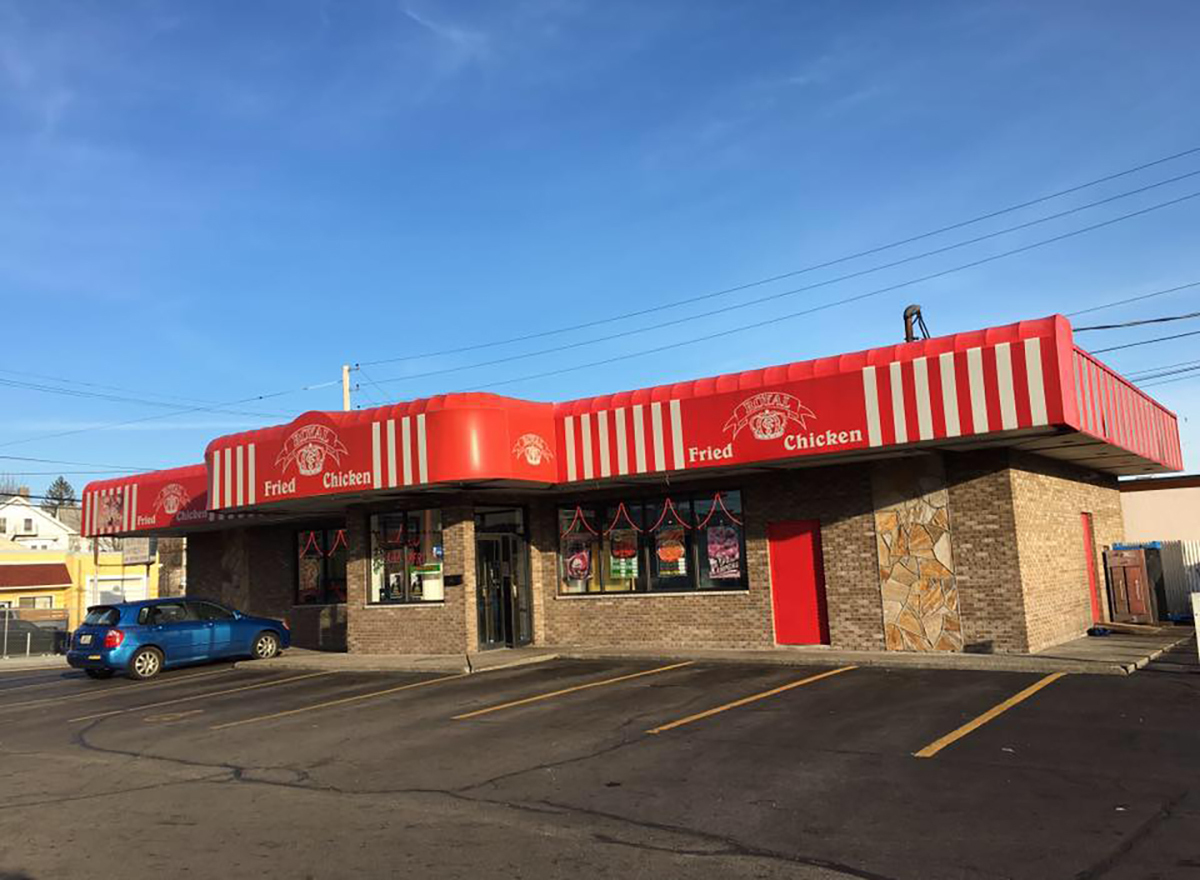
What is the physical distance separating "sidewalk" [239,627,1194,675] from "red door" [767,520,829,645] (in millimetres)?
484

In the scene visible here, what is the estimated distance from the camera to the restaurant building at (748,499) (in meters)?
15.0

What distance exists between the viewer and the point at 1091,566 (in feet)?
65.9

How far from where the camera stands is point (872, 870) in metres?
5.76

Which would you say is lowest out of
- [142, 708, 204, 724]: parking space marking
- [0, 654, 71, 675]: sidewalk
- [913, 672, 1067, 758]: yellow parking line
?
[0, 654, 71, 675]: sidewalk

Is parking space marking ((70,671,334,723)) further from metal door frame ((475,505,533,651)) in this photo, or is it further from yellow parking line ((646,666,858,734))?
yellow parking line ((646,666,858,734))

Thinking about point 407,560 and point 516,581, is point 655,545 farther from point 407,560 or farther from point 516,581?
point 407,560

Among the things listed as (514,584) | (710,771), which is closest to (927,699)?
(710,771)

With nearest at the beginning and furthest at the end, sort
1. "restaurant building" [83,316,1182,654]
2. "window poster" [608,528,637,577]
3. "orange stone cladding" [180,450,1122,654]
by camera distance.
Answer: "restaurant building" [83,316,1182,654] → "orange stone cladding" [180,450,1122,654] → "window poster" [608,528,637,577]

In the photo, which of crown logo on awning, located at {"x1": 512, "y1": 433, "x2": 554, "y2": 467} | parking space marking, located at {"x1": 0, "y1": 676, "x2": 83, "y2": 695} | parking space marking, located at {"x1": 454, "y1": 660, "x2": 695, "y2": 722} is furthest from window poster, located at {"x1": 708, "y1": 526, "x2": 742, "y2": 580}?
parking space marking, located at {"x1": 0, "y1": 676, "x2": 83, "y2": 695}

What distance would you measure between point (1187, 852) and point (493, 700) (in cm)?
Answer: 933

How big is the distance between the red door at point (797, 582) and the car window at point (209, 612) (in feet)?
41.3

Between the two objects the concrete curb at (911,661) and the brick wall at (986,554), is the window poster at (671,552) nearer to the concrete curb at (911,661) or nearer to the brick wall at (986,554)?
the concrete curb at (911,661)

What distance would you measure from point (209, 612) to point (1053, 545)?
59.2ft

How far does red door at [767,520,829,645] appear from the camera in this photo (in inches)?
696
